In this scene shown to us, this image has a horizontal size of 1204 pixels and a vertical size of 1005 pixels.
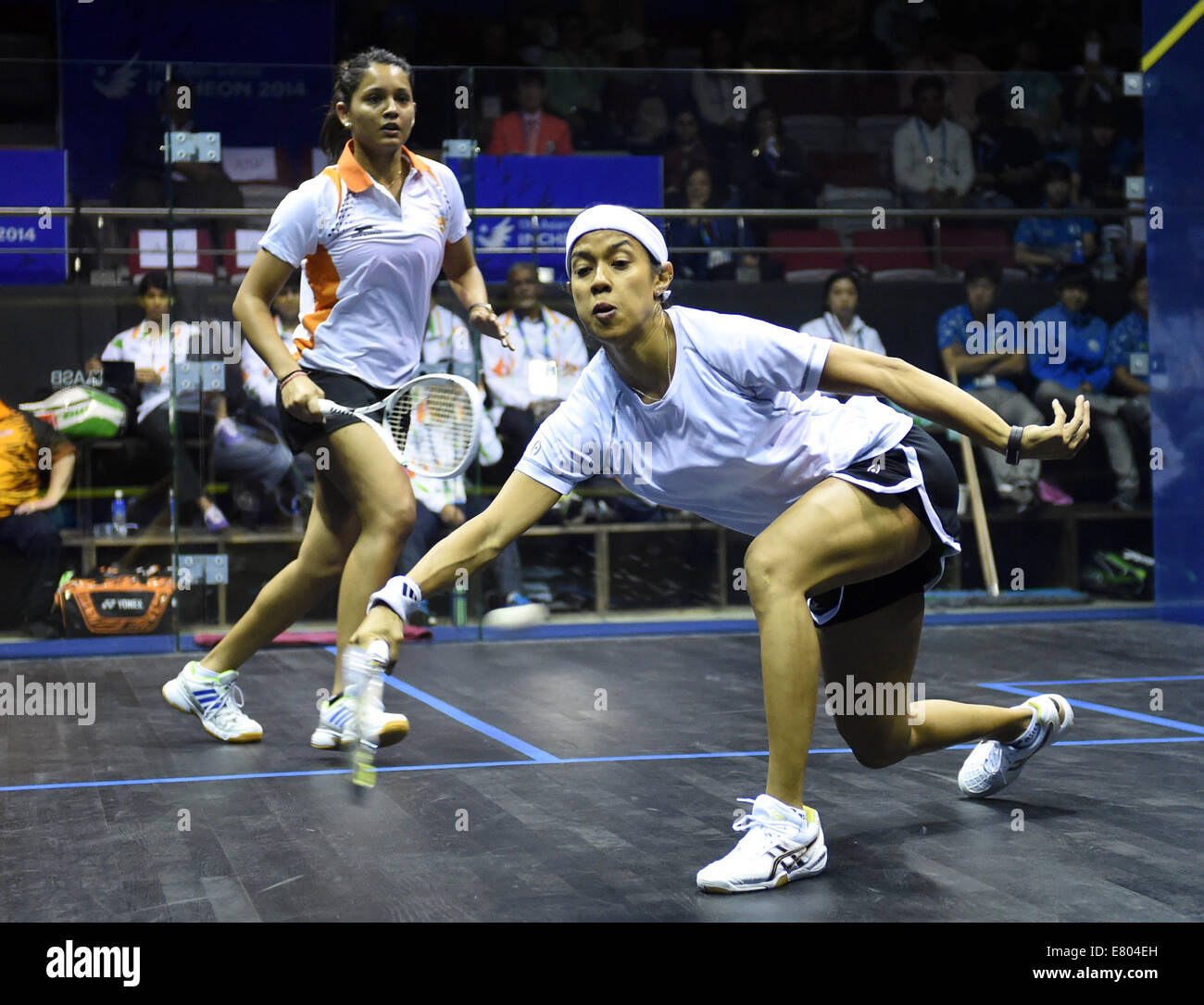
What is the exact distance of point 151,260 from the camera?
19.1 ft

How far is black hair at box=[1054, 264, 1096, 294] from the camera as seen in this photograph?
6.56m

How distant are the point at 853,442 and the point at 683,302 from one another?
3.92 metres

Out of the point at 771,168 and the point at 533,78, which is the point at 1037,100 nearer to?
the point at 771,168

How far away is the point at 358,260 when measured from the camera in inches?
138

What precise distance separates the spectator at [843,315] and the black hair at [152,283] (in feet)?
8.49

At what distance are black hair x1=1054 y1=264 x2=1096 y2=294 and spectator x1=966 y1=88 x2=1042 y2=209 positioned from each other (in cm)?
33

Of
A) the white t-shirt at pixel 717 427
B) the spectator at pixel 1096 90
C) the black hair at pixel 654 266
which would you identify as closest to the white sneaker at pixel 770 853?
the white t-shirt at pixel 717 427

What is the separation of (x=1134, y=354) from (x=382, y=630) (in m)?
5.39

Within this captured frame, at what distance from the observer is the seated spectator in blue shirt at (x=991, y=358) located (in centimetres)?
648

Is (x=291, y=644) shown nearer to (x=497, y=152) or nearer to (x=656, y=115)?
(x=497, y=152)

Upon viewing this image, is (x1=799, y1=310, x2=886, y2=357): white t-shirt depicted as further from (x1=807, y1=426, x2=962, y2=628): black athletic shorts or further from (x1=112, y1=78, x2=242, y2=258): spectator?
(x1=807, y1=426, x2=962, y2=628): black athletic shorts

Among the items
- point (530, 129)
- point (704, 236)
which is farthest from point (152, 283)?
point (704, 236)

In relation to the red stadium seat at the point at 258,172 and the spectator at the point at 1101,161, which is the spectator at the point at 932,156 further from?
the red stadium seat at the point at 258,172

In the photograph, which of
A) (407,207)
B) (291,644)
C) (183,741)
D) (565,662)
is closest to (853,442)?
(407,207)
